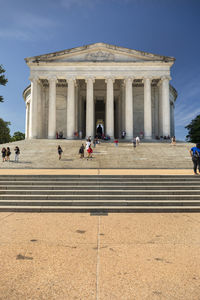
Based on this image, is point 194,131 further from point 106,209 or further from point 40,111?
point 106,209

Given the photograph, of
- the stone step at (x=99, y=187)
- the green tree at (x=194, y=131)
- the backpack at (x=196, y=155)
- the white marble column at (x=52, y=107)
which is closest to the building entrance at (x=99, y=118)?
the white marble column at (x=52, y=107)

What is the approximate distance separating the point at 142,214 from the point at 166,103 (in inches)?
1429

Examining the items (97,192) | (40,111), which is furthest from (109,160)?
(40,111)

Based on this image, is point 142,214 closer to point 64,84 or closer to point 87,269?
point 87,269

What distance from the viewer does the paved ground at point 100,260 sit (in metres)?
2.78

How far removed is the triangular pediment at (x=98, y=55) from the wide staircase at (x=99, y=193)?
114 feet

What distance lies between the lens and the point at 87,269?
3.31m

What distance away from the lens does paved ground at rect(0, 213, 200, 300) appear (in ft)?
9.12

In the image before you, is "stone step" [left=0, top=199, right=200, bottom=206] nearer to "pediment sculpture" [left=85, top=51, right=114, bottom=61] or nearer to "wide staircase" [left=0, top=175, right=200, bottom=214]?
"wide staircase" [left=0, top=175, right=200, bottom=214]

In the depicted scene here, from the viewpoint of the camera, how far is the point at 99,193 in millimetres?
8867

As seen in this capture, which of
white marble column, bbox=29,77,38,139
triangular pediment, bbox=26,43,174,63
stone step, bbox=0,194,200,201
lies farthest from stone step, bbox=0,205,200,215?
triangular pediment, bbox=26,43,174,63

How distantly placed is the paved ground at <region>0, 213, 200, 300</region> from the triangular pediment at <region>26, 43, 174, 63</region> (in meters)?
39.3

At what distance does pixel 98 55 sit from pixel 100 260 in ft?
137

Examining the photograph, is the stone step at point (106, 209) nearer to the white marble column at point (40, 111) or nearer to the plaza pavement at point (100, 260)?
the plaza pavement at point (100, 260)
